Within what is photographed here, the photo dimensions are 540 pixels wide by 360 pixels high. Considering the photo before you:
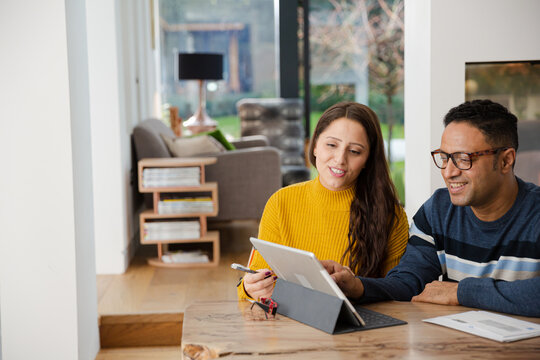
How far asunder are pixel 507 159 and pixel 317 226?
2.05ft

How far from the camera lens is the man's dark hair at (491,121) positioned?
1817mm

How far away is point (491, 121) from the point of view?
1816mm

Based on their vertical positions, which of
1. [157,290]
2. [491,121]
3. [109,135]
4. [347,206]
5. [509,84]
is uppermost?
[509,84]

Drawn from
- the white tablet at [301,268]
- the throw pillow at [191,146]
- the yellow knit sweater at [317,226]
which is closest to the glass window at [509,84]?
the yellow knit sweater at [317,226]

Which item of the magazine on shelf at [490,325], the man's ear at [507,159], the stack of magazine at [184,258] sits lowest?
the stack of magazine at [184,258]

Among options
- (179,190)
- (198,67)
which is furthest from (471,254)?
(198,67)

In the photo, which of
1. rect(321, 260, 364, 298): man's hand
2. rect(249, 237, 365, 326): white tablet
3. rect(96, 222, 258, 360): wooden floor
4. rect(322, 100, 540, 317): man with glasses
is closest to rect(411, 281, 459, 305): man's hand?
rect(322, 100, 540, 317): man with glasses

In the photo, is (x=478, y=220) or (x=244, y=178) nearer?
(x=478, y=220)

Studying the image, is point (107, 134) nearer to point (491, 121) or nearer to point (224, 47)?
point (491, 121)

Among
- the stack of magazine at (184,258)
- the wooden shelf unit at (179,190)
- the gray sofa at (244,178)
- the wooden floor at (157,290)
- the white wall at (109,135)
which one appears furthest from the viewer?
the gray sofa at (244,178)

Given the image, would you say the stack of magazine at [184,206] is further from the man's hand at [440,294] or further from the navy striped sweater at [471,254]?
the man's hand at [440,294]

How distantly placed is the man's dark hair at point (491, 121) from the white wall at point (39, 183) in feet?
5.38

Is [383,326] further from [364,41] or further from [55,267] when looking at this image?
[364,41]

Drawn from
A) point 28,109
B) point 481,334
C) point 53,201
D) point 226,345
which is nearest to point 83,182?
point 53,201
